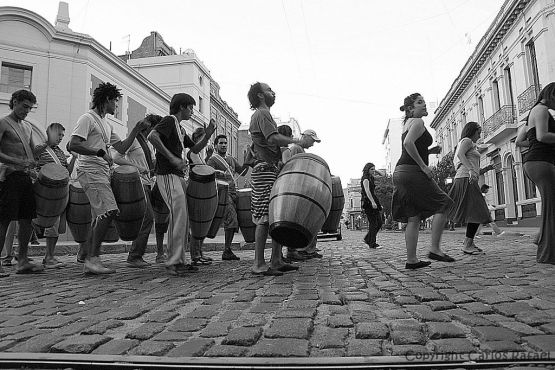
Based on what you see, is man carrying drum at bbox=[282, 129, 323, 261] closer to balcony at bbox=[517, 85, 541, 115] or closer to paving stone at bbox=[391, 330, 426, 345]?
paving stone at bbox=[391, 330, 426, 345]

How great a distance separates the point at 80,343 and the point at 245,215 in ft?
13.5

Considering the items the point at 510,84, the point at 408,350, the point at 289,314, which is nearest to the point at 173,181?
the point at 289,314

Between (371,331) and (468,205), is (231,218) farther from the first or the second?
(371,331)

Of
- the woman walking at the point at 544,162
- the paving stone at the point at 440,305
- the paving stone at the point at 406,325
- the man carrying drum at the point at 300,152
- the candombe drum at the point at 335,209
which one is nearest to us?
the paving stone at the point at 406,325

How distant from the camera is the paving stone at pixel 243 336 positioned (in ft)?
7.18

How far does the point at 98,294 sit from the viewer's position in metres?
3.76

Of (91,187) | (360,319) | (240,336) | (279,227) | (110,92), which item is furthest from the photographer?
(110,92)

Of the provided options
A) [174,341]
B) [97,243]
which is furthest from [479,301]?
[97,243]

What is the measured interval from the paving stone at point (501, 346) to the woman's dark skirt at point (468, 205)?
4.41m

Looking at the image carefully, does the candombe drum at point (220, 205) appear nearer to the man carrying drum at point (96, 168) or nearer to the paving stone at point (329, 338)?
the man carrying drum at point (96, 168)

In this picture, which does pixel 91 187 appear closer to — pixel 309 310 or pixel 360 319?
pixel 309 310

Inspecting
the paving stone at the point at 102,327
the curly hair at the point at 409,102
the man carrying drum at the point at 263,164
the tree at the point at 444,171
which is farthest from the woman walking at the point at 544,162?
the tree at the point at 444,171

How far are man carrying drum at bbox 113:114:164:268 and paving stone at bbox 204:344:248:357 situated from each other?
396cm

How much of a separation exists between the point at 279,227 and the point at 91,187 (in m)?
2.31
